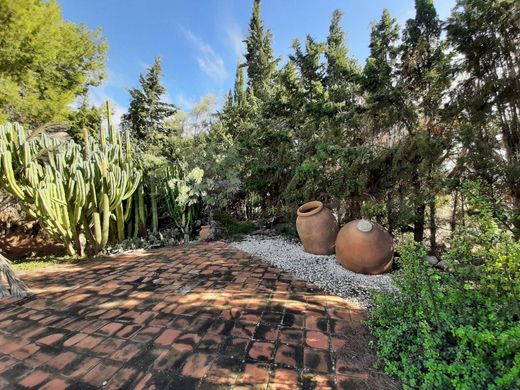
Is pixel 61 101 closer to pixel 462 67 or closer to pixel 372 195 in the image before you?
pixel 372 195

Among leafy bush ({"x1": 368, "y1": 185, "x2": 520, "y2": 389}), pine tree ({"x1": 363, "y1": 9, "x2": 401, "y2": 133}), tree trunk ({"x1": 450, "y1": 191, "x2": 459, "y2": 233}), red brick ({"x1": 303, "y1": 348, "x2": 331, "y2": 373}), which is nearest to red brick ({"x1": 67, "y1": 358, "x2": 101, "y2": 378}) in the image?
red brick ({"x1": 303, "y1": 348, "x2": 331, "y2": 373})

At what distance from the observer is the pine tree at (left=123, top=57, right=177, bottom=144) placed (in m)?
12.0

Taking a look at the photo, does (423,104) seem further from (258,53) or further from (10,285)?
(258,53)

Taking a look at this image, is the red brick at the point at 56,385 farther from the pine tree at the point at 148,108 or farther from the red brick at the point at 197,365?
the pine tree at the point at 148,108

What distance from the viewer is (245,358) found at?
5.23 ft

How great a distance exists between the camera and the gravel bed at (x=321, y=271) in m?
2.65

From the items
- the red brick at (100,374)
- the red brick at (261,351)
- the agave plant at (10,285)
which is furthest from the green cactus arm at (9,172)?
the red brick at (261,351)

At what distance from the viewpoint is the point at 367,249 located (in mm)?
3088

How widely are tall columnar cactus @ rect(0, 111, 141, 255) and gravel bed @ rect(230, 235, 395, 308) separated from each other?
2.58m

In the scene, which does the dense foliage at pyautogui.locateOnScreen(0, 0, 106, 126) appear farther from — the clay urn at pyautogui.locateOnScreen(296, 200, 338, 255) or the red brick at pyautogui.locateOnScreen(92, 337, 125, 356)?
the clay urn at pyautogui.locateOnScreen(296, 200, 338, 255)

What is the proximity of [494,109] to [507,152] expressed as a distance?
660 mm

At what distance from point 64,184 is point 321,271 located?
4.40 m

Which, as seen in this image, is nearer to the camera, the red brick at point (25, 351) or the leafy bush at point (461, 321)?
the leafy bush at point (461, 321)

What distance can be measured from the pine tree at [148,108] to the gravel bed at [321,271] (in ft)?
32.0
